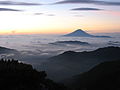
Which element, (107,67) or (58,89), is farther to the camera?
(107,67)

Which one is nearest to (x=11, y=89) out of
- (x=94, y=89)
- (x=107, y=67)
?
(x=94, y=89)

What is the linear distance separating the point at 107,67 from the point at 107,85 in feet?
119

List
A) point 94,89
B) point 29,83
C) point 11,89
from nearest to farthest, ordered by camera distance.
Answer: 1. point 11,89
2. point 29,83
3. point 94,89

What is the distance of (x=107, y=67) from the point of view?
127 metres

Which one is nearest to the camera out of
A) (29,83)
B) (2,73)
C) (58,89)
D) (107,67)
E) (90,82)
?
(29,83)

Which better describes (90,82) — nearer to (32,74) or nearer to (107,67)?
(107,67)

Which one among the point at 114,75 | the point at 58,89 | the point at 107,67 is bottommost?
the point at 107,67

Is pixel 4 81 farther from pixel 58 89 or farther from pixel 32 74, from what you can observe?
pixel 58 89

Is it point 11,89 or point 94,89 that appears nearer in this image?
→ point 11,89

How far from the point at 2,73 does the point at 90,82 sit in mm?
67614

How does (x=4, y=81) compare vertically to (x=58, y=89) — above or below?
above

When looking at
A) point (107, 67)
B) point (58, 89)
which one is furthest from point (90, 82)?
point (58, 89)

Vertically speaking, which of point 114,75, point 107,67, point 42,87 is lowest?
point 107,67

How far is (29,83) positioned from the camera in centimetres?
3384
